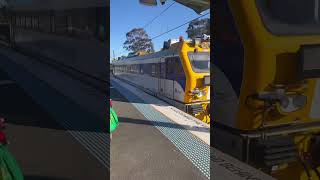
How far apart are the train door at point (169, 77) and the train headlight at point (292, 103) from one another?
34.1 ft

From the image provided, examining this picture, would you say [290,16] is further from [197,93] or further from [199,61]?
[199,61]

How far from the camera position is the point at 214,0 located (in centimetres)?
208

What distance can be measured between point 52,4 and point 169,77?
10.5 m

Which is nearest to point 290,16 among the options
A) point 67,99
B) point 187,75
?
point 67,99

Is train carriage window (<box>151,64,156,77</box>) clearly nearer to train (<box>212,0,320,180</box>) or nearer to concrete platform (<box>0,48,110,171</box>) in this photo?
concrete platform (<box>0,48,110,171</box>)

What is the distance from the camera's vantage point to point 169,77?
12.8 m

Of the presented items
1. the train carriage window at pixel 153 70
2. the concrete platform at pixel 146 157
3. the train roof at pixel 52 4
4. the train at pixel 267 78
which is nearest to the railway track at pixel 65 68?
the train roof at pixel 52 4

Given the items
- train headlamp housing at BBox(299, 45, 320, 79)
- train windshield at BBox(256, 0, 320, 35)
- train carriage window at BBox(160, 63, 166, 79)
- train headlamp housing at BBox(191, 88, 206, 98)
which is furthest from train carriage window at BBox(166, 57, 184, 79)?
train headlamp housing at BBox(299, 45, 320, 79)

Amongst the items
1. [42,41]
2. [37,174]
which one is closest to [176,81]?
[37,174]

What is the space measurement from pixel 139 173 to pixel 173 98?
28.5ft

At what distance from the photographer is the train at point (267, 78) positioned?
1888mm

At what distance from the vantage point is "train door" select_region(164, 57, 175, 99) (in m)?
12.5

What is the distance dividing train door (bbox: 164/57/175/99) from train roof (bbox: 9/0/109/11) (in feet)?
33.0

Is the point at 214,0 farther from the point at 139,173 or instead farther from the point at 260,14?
the point at 139,173
